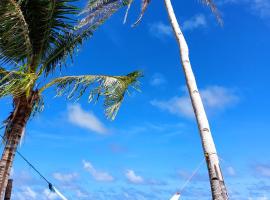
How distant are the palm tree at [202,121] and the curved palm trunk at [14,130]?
3.32 metres

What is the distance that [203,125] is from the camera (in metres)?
6.41

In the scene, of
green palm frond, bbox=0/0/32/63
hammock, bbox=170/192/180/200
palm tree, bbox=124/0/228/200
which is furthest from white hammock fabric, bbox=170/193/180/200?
green palm frond, bbox=0/0/32/63

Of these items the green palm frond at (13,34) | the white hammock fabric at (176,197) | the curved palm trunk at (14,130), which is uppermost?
the green palm frond at (13,34)

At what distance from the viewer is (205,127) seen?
638cm

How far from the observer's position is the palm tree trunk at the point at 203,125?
5.74m

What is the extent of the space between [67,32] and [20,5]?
1.25 metres

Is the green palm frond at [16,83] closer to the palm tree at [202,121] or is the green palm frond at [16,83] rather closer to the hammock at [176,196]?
the palm tree at [202,121]

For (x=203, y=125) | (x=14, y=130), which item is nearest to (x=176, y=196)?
(x=203, y=125)

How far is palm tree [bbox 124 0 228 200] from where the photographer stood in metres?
5.75

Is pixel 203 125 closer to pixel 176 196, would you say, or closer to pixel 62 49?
pixel 176 196

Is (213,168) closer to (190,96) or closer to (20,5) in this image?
(190,96)

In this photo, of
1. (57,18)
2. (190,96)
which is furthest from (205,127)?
(57,18)

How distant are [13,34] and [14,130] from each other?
1947 mm

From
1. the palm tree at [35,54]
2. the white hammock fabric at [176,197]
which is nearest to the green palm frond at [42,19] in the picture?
the palm tree at [35,54]
